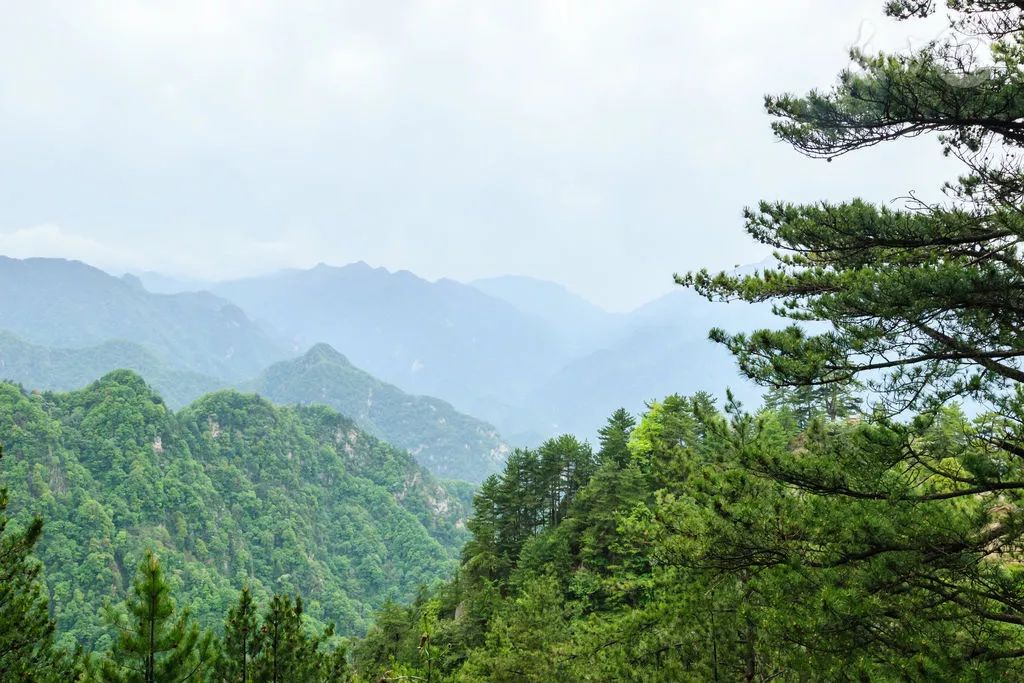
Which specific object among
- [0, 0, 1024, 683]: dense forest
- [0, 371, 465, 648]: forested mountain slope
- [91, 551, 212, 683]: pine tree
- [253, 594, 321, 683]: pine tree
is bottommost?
[0, 371, 465, 648]: forested mountain slope

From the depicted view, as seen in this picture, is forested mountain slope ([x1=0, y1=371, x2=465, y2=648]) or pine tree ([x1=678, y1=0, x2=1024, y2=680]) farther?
forested mountain slope ([x1=0, y1=371, x2=465, y2=648])

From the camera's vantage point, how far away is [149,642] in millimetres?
6621

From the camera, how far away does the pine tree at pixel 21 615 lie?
7641mm

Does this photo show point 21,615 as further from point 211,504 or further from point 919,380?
point 211,504

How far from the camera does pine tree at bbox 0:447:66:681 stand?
7641mm

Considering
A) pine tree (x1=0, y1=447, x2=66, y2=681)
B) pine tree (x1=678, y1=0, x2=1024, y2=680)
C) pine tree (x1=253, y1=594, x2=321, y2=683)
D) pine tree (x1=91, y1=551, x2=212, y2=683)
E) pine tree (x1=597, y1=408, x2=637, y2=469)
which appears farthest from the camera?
pine tree (x1=597, y1=408, x2=637, y2=469)

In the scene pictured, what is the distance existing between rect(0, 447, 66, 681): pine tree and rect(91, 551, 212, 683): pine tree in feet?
5.14

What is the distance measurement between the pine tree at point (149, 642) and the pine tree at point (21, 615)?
5.14ft

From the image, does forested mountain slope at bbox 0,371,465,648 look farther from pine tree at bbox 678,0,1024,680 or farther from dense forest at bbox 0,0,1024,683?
pine tree at bbox 678,0,1024,680

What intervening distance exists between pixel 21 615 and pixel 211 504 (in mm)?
92683

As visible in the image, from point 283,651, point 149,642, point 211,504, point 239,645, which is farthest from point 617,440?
point 211,504

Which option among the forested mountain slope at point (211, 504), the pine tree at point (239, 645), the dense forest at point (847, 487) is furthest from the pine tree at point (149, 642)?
the forested mountain slope at point (211, 504)

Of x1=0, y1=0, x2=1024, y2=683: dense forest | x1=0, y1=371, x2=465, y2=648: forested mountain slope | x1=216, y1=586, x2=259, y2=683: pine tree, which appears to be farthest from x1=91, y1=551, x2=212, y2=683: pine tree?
x1=0, y1=371, x2=465, y2=648: forested mountain slope

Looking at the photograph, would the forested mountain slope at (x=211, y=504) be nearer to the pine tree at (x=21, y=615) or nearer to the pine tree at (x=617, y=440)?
the pine tree at (x=617, y=440)
